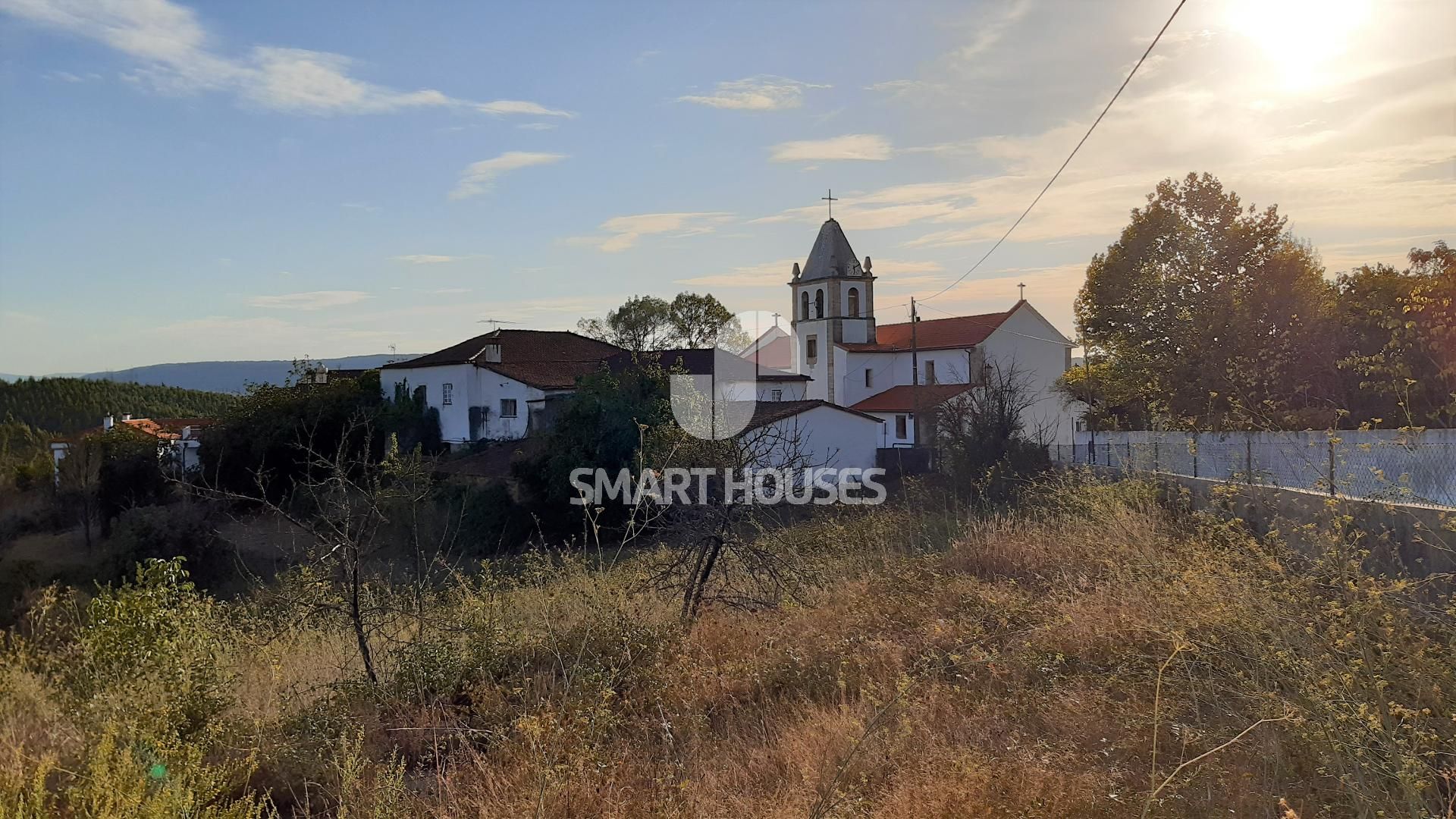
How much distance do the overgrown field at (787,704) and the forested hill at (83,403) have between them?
227 feet

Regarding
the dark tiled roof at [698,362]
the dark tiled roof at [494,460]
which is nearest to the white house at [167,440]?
the dark tiled roof at [494,460]

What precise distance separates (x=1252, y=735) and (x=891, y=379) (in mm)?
47619

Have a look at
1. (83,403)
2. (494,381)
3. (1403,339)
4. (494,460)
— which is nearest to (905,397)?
(494,381)

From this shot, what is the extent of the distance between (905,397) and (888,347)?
5281mm

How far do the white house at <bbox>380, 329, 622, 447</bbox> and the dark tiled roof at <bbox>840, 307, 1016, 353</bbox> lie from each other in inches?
630

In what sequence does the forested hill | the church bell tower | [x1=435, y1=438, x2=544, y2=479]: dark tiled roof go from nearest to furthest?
[x1=435, y1=438, x2=544, y2=479]: dark tiled roof, the church bell tower, the forested hill

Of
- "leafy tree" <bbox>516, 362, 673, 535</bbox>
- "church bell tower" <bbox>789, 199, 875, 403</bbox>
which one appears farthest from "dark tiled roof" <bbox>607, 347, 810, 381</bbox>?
"leafy tree" <bbox>516, 362, 673, 535</bbox>

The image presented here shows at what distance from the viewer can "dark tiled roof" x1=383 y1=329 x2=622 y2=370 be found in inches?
1670

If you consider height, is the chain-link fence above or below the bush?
above

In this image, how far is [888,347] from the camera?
169 ft

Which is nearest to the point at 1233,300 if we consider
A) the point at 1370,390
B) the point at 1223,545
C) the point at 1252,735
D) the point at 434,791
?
the point at 1370,390

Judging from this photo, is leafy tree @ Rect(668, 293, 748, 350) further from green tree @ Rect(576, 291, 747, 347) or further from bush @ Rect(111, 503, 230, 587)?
bush @ Rect(111, 503, 230, 587)

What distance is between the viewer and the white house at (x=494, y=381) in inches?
1538

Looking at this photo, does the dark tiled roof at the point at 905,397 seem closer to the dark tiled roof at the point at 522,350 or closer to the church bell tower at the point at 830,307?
the church bell tower at the point at 830,307
